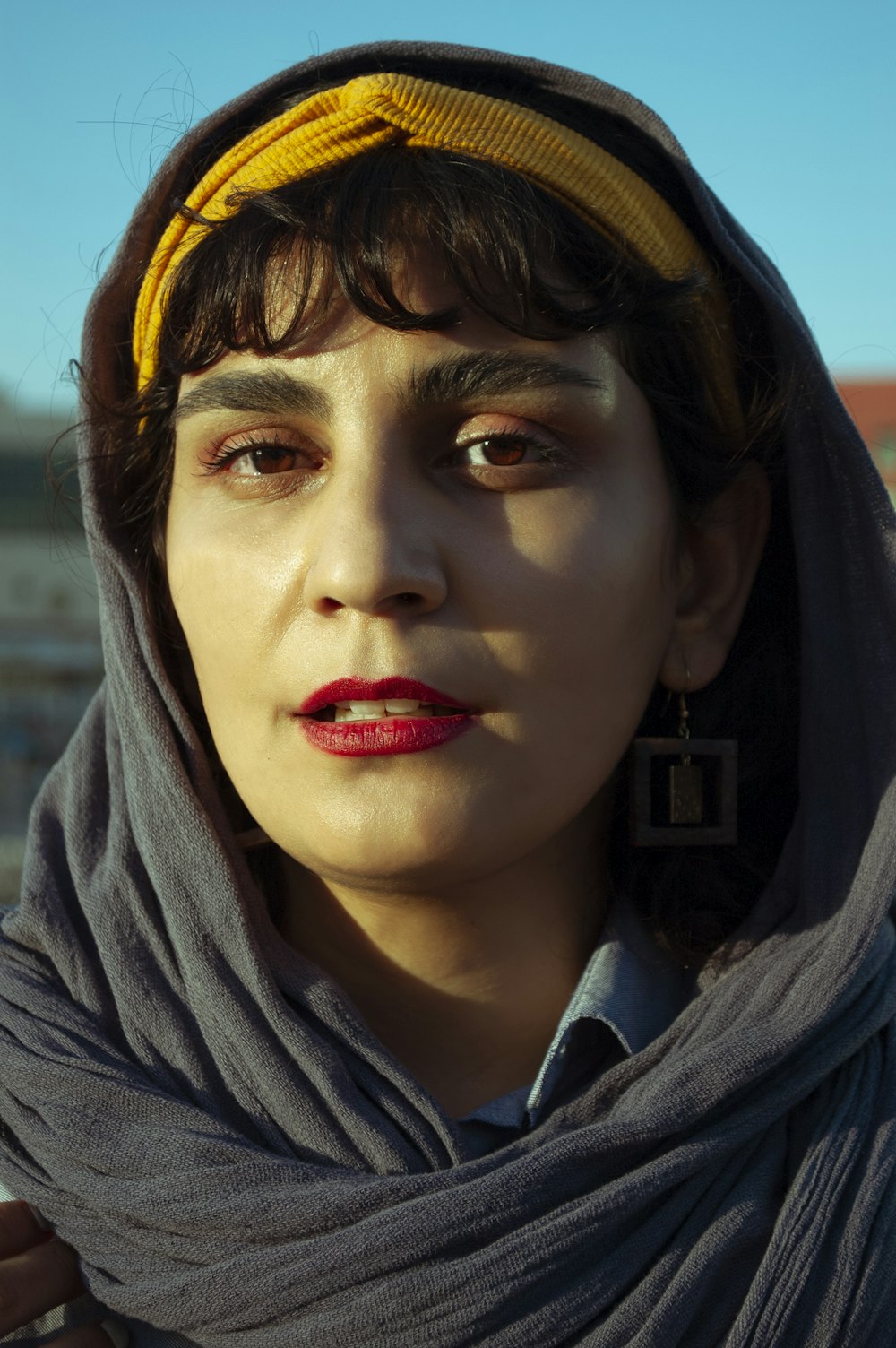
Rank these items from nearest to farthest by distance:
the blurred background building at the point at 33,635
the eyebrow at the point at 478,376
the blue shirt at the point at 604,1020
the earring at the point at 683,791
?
the eyebrow at the point at 478,376, the blue shirt at the point at 604,1020, the earring at the point at 683,791, the blurred background building at the point at 33,635

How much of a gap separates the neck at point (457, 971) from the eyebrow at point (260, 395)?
2.22 ft

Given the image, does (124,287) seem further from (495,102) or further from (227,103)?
(495,102)

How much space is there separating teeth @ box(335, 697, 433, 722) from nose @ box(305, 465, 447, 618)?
111 millimetres

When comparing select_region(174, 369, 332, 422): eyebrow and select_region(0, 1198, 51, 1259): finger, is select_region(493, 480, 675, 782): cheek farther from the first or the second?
select_region(0, 1198, 51, 1259): finger

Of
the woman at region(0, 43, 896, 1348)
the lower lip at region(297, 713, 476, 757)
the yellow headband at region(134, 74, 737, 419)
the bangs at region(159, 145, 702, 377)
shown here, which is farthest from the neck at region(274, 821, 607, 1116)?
the yellow headband at region(134, 74, 737, 419)

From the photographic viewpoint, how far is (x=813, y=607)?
210 cm

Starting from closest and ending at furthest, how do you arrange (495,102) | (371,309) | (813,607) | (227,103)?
1. (371,309)
2. (495,102)
3. (227,103)
4. (813,607)

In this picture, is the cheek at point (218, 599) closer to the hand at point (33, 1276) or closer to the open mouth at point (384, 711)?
the open mouth at point (384, 711)

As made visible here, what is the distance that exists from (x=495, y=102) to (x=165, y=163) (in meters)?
0.51

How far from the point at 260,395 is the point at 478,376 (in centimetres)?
30

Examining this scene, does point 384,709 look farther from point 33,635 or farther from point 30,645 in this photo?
point 33,635

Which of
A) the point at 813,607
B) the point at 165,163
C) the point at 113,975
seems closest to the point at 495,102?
the point at 165,163

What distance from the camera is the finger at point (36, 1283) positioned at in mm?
1639

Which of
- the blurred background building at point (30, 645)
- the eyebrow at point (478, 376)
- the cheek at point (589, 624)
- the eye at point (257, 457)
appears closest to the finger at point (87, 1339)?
the cheek at point (589, 624)
